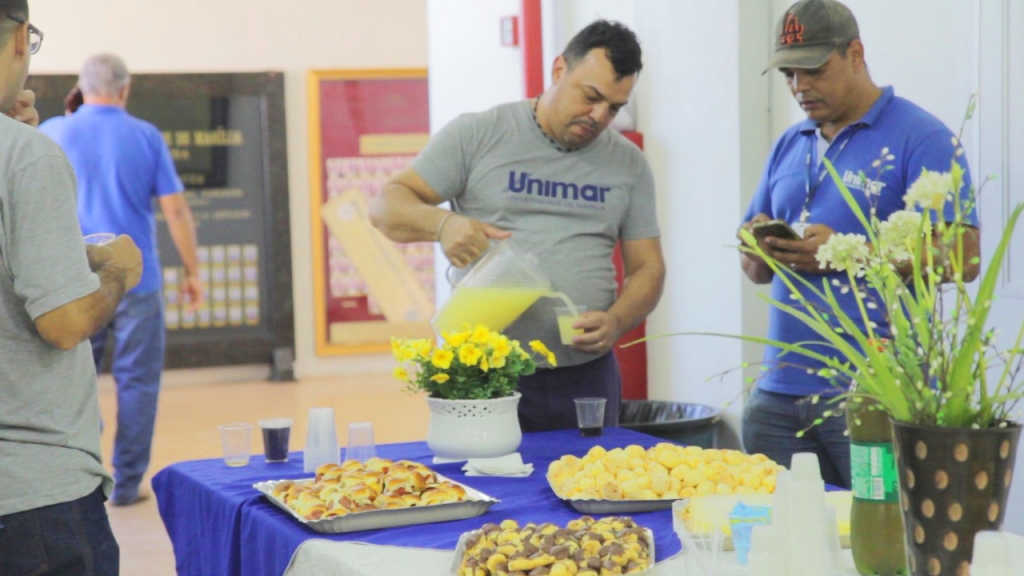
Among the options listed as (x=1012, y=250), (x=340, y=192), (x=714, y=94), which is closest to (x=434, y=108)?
(x=714, y=94)

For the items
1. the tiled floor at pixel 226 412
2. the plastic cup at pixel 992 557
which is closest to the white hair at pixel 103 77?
the tiled floor at pixel 226 412

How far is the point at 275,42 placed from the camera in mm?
8195

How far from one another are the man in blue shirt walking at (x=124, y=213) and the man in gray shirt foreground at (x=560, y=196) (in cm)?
216

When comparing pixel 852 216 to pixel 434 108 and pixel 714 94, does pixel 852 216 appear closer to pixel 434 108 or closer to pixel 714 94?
pixel 714 94

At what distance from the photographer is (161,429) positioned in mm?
6574

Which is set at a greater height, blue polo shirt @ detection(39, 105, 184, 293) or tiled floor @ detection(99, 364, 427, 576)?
blue polo shirt @ detection(39, 105, 184, 293)

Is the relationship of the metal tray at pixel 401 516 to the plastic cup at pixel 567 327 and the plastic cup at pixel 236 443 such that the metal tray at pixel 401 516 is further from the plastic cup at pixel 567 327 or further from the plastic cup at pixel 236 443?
the plastic cup at pixel 567 327

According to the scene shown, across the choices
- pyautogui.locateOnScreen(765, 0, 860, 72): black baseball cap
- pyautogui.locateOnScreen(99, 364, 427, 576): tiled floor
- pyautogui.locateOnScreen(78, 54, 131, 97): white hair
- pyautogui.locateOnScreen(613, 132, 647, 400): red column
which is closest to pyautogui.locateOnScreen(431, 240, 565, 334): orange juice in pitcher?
pyautogui.locateOnScreen(765, 0, 860, 72): black baseball cap

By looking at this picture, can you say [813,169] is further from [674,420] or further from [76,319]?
[76,319]

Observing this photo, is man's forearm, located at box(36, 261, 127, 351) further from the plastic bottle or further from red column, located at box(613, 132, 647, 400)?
red column, located at box(613, 132, 647, 400)

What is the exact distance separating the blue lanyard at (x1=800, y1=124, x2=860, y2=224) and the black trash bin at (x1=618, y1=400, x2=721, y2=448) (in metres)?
1.00

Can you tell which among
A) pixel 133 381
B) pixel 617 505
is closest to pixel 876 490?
pixel 617 505

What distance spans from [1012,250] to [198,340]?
6.20m

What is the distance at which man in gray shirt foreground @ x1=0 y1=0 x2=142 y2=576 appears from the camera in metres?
1.76
